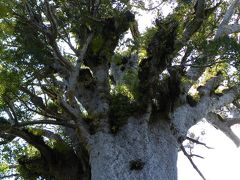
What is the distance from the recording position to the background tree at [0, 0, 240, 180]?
6258mm

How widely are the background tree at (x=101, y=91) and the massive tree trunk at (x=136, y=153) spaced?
0.01 metres

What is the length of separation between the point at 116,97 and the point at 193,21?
95.3 inches

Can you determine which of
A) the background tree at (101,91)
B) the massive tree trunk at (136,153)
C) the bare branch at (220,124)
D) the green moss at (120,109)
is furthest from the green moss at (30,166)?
the bare branch at (220,124)

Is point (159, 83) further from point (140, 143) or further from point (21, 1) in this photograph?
point (21, 1)

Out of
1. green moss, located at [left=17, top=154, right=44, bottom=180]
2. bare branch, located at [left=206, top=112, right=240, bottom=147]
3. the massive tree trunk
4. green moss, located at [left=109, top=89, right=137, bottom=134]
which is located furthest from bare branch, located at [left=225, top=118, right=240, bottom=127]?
green moss, located at [left=17, top=154, right=44, bottom=180]

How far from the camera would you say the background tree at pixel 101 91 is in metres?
6.26

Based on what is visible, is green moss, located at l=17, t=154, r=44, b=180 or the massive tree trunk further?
green moss, located at l=17, t=154, r=44, b=180

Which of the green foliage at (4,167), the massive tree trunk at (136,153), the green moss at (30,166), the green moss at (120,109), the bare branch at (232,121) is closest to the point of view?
the massive tree trunk at (136,153)

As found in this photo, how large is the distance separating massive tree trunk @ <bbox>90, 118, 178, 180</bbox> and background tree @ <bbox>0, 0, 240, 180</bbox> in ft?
0.05

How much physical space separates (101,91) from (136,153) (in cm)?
156

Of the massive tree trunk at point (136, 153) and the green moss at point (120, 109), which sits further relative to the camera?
the green moss at point (120, 109)

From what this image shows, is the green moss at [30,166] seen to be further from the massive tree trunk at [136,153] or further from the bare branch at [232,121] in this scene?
the bare branch at [232,121]

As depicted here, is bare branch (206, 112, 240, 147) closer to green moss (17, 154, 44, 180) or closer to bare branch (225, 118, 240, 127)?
bare branch (225, 118, 240, 127)

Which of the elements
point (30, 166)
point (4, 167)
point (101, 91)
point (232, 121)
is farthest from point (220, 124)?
point (4, 167)
